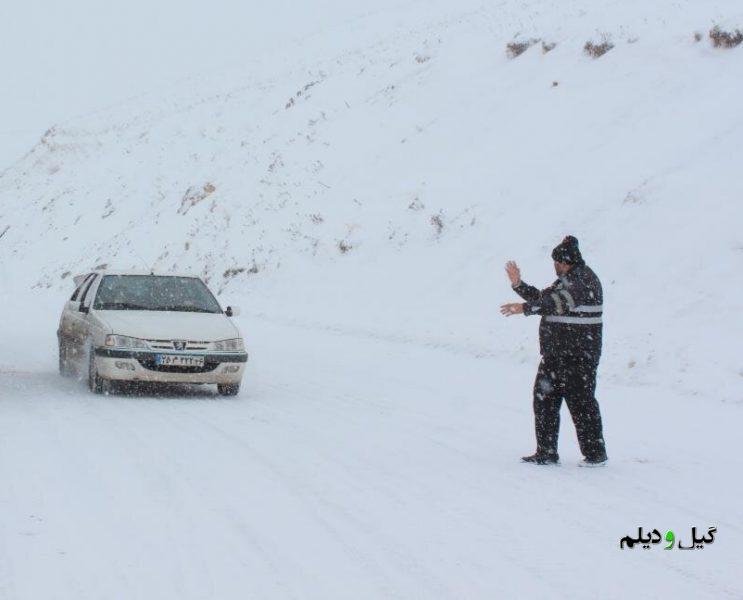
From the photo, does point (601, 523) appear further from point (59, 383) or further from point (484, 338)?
point (484, 338)

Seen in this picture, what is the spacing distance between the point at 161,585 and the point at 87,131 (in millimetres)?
56918

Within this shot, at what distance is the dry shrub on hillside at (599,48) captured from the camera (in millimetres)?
25339

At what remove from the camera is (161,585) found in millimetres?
4965

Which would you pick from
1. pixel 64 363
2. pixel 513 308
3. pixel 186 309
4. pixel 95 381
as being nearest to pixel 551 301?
pixel 513 308

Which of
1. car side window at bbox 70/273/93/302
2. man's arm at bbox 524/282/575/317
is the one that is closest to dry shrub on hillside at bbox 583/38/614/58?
car side window at bbox 70/273/93/302

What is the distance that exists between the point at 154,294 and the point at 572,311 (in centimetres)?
669

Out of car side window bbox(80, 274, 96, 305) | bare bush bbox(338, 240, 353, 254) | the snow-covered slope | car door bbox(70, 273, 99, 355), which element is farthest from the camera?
bare bush bbox(338, 240, 353, 254)

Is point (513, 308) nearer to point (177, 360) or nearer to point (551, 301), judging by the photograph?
point (551, 301)

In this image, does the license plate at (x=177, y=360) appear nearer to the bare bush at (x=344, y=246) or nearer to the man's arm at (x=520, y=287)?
the man's arm at (x=520, y=287)

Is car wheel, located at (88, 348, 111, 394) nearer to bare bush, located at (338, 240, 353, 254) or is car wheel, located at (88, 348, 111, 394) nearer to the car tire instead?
the car tire

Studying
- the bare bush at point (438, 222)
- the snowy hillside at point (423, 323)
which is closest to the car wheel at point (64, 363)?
the snowy hillside at point (423, 323)

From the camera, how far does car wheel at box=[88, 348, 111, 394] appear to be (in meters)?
11.7

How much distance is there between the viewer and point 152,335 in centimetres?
1168

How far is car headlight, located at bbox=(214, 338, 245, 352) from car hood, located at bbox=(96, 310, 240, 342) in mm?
58
